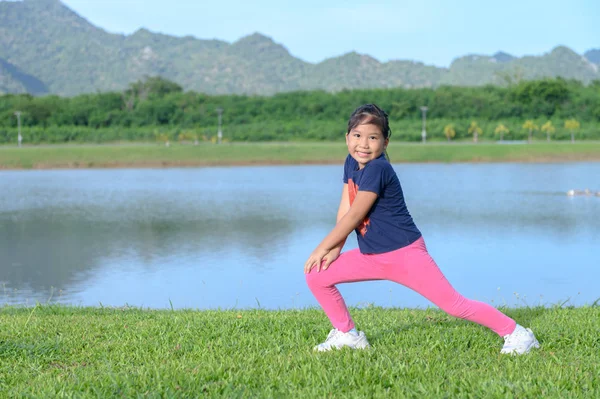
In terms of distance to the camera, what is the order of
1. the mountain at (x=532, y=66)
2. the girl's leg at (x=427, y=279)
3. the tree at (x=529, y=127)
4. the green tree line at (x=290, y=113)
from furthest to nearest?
1. the mountain at (x=532, y=66)
2. the green tree line at (x=290, y=113)
3. the tree at (x=529, y=127)
4. the girl's leg at (x=427, y=279)

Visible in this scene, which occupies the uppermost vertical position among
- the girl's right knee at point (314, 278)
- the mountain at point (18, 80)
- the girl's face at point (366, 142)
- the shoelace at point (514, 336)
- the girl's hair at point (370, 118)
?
the mountain at point (18, 80)

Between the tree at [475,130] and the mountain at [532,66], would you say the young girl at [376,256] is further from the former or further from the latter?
the mountain at [532,66]

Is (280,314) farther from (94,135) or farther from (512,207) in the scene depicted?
(94,135)

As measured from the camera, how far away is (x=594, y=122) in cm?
5791

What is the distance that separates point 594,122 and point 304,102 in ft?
73.2

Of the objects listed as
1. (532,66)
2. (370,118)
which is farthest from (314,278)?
(532,66)

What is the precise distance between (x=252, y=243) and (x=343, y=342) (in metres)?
7.90

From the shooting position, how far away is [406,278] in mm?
3719

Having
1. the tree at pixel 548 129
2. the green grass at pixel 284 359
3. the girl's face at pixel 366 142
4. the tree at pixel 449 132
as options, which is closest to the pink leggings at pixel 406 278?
the green grass at pixel 284 359

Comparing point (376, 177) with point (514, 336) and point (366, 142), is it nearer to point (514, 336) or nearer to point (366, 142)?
point (366, 142)

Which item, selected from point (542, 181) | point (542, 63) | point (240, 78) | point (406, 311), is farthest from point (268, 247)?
point (542, 63)

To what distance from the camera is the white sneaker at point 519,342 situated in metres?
3.70

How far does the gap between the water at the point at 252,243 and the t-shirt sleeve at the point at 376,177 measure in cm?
272

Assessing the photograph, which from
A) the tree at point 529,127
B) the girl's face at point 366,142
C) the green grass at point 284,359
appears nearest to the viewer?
the green grass at point 284,359
